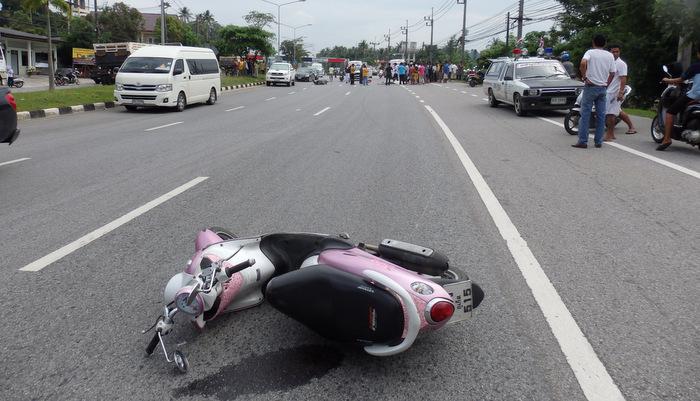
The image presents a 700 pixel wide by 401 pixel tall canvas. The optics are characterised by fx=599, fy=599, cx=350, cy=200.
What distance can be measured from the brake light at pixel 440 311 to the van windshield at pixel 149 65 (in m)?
18.1

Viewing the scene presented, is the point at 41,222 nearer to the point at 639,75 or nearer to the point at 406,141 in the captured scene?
the point at 406,141

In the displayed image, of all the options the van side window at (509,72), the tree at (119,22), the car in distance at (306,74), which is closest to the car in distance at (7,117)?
the van side window at (509,72)

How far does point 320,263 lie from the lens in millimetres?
3105

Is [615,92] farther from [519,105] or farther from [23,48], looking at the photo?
[23,48]

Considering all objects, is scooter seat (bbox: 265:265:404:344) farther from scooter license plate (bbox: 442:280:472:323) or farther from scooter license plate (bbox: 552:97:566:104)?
scooter license plate (bbox: 552:97:566:104)

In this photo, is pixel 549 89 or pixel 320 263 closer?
pixel 320 263

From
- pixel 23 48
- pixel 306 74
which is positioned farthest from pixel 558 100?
pixel 23 48

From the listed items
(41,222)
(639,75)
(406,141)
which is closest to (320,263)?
(41,222)

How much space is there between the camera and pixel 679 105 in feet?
31.8

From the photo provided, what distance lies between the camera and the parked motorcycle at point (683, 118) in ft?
31.1

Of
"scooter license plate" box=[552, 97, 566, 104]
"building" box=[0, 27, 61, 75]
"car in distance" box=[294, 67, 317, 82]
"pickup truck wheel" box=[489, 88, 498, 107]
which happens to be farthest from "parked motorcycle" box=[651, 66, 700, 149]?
"building" box=[0, 27, 61, 75]

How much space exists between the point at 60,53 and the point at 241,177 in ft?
204

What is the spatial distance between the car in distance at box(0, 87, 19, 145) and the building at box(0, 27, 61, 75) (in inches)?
1802

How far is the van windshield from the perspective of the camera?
62.9ft
